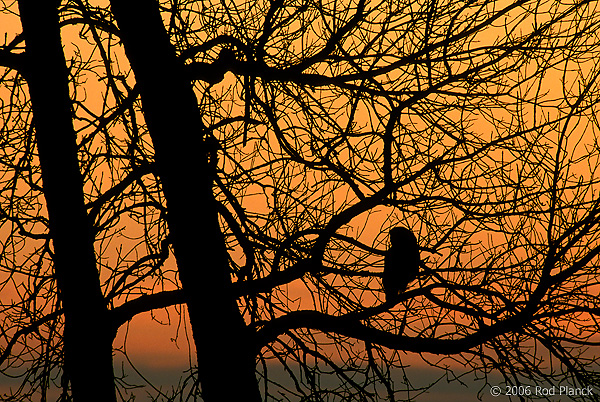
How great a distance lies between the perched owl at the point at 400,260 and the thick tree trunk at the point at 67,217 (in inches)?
97.3

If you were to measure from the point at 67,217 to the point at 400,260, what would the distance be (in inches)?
113

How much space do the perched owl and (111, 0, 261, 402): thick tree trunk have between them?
1.48 m

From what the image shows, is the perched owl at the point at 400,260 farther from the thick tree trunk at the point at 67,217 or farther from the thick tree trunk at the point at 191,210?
the thick tree trunk at the point at 67,217

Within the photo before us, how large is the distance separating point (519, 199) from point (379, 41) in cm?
191

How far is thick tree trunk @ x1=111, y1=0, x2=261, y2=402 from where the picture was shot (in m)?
4.34

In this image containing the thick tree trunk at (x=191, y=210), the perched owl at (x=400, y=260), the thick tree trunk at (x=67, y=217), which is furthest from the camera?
the perched owl at (x=400, y=260)

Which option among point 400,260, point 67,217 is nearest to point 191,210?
point 67,217

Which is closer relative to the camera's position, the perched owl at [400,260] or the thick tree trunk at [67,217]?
the thick tree trunk at [67,217]

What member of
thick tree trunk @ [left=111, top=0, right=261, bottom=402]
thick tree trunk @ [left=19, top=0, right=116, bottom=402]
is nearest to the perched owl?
thick tree trunk @ [left=111, top=0, right=261, bottom=402]

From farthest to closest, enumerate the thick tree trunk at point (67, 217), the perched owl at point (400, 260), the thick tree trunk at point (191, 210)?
the perched owl at point (400, 260) → the thick tree trunk at point (67, 217) → the thick tree trunk at point (191, 210)

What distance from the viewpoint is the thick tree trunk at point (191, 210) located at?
4344mm

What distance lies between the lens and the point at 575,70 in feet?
17.1

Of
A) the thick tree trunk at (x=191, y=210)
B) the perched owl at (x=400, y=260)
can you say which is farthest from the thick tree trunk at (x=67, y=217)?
the perched owl at (x=400, y=260)

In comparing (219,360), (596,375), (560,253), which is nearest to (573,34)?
(560,253)
